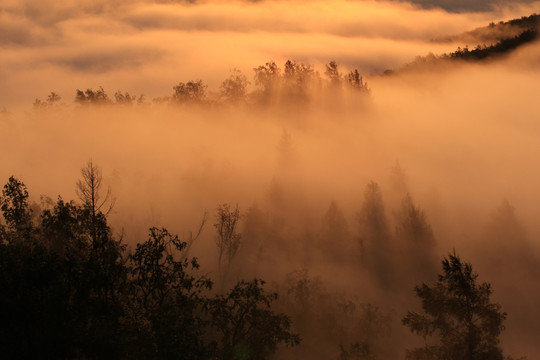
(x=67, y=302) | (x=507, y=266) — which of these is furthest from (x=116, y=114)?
(x=67, y=302)

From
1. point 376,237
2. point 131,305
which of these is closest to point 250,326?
point 131,305

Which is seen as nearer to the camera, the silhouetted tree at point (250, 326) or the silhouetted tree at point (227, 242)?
the silhouetted tree at point (250, 326)

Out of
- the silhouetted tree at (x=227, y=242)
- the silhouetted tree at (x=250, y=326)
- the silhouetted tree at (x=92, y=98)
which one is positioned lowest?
the silhouetted tree at (x=250, y=326)

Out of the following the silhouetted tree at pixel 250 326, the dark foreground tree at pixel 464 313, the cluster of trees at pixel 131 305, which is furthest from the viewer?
the dark foreground tree at pixel 464 313

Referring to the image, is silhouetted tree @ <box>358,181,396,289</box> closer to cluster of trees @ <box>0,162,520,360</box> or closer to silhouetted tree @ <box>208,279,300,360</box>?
cluster of trees @ <box>0,162,520,360</box>

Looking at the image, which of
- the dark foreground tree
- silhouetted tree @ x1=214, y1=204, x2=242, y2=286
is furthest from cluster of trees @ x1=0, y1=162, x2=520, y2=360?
silhouetted tree @ x1=214, y1=204, x2=242, y2=286

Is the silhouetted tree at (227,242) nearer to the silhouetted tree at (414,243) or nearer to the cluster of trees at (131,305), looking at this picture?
the silhouetted tree at (414,243)

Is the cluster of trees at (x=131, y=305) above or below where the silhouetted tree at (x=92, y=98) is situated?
below

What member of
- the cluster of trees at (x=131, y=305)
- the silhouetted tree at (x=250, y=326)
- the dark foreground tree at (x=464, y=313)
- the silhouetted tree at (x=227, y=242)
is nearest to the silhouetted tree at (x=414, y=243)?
the silhouetted tree at (x=227, y=242)

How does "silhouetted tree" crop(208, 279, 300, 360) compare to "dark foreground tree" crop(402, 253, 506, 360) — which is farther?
"dark foreground tree" crop(402, 253, 506, 360)

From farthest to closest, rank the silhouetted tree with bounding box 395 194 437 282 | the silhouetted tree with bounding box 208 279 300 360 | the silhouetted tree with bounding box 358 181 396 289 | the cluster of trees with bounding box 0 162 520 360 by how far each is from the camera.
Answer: the silhouetted tree with bounding box 395 194 437 282 < the silhouetted tree with bounding box 358 181 396 289 < the silhouetted tree with bounding box 208 279 300 360 < the cluster of trees with bounding box 0 162 520 360

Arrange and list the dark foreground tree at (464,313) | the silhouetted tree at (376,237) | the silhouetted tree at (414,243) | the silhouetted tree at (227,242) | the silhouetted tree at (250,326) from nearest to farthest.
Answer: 1. the silhouetted tree at (250,326)
2. the dark foreground tree at (464,313)
3. the silhouetted tree at (227,242)
4. the silhouetted tree at (376,237)
5. the silhouetted tree at (414,243)

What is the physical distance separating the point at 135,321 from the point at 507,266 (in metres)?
132

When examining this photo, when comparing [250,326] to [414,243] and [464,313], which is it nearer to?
[464,313]
